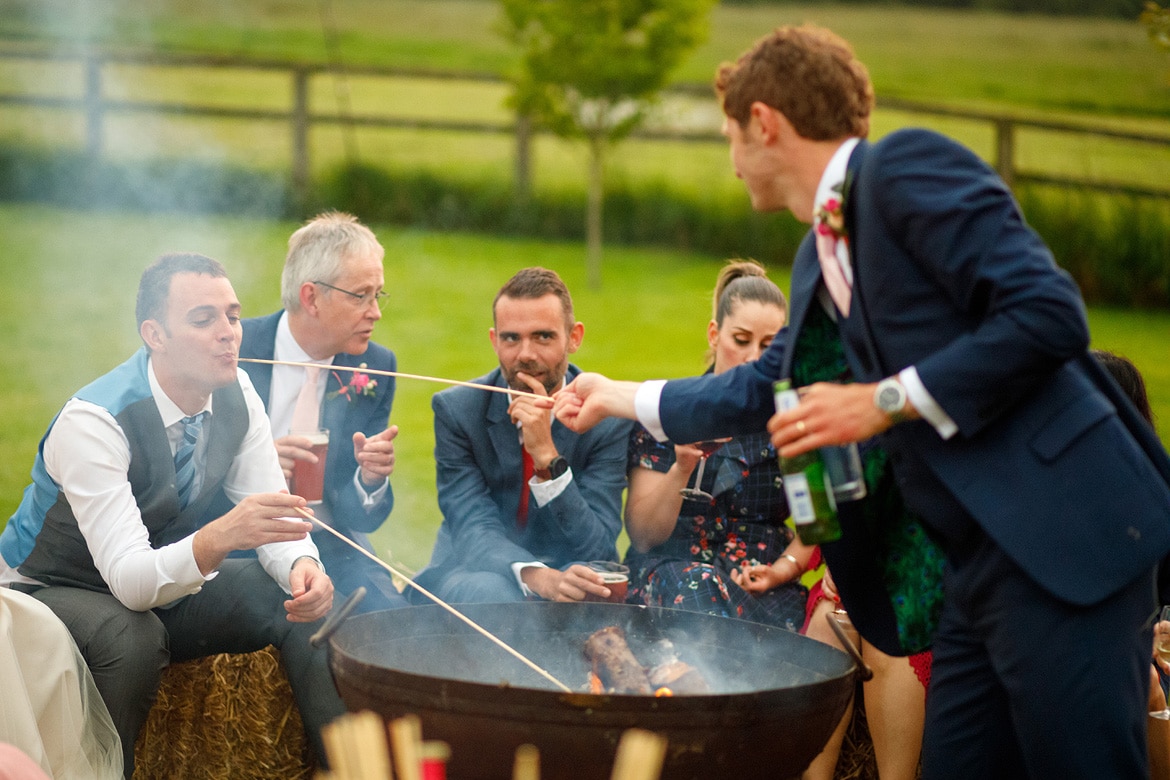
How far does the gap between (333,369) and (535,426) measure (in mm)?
752

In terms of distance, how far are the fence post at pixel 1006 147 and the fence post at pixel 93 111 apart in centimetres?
761

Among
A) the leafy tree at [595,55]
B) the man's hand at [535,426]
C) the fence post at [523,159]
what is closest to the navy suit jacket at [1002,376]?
the man's hand at [535,426]

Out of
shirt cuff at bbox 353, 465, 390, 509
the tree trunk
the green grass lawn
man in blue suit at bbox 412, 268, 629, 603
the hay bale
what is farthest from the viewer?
the tree trunk

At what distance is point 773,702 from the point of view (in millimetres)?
2221

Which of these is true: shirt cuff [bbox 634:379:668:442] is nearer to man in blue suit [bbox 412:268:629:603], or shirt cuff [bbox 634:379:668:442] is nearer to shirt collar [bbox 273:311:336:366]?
man in blue suit [bbox 412:268:629:603]

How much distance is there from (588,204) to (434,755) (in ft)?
29.5

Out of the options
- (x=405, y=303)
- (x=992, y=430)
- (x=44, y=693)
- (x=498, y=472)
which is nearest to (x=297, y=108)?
(x=405, y=303)

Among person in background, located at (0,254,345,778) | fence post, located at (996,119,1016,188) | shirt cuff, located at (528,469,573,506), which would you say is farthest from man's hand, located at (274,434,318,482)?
fence post, located at (996,119,1016,188)

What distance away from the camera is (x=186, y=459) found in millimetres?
2918

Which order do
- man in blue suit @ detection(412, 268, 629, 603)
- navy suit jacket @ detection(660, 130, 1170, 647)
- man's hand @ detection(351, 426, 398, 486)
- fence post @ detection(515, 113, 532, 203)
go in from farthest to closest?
1. fence post @ detection(515, 113, 532, 203)
2. man's hand @ detection(351, 426, 398, 486)
3. man in blue suit @ detection(412, 268, 629, 603)
4. navy suit jacket @ detection(660, 130, 1170, 647)

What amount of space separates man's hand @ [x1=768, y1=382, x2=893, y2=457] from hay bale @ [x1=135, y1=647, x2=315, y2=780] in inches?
70.0

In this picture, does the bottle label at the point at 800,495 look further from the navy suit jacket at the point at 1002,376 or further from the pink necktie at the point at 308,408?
the pink necktie at the point at 308,408

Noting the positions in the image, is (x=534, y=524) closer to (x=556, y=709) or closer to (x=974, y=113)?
(x=556, y=709)

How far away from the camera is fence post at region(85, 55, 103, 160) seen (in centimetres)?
1028
